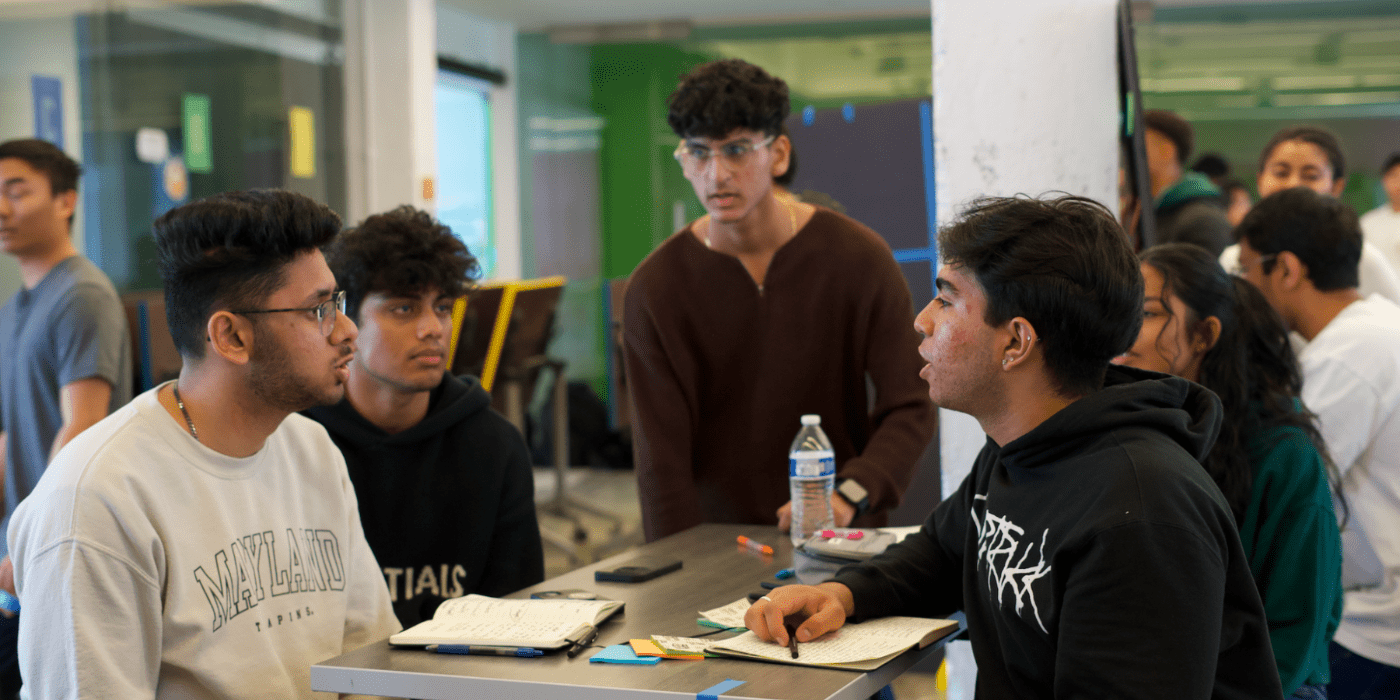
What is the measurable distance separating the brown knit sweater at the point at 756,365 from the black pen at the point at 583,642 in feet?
2.87

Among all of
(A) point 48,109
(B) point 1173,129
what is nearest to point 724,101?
(B) point 1173,129

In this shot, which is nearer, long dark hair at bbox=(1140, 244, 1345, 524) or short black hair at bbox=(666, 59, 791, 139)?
long dark hair at bbox=(1140, 244, 1345, 524)

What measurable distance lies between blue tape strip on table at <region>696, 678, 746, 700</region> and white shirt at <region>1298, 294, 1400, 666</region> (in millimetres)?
1496

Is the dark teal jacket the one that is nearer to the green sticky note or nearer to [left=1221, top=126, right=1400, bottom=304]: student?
[left=1221, top=126, right=1400, bottom=304]: student

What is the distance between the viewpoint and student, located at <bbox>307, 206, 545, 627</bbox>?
6.90 feet

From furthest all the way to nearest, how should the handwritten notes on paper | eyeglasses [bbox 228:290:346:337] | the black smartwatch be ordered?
the black smartwatch < eyeglasses [bbox 228:290:346:337] < the handwritten notes on paper

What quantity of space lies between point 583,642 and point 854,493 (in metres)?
0.83

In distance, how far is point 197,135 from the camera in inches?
204

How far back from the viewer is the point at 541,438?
791 centimetres

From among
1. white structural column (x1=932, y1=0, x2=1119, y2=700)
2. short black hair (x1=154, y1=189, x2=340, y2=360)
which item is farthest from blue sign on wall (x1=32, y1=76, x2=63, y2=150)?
white structural column (x1=932, y1=0, x2=1119, y2=700)

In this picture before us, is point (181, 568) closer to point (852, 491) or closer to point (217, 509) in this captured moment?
point (217, 509)

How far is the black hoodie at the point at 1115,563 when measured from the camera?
1.15 meters

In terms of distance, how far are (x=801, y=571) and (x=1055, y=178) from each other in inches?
50.9

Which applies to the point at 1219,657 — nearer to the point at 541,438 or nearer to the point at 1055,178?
the point at 1055,178
